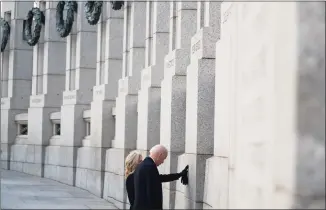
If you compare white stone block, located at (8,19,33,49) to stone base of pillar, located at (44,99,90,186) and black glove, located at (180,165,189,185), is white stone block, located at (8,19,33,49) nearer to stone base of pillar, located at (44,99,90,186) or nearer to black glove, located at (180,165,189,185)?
stone base of pillar, located at (44,99,90,186)

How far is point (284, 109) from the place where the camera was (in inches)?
123

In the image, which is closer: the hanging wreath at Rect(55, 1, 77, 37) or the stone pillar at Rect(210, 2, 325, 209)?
the stone pillar at Rect(210, 2, 325, 209)

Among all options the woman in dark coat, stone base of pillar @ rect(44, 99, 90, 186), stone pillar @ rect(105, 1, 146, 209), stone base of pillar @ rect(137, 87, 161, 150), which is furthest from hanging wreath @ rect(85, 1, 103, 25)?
the woman in dark coat

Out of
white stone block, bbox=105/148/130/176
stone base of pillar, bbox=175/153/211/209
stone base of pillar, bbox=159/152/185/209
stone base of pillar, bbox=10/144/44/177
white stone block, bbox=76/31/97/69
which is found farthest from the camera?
stone base of pillar, bbox=10/144/44/177

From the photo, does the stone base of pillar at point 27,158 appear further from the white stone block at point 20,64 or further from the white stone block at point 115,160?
the white stone block at point 115,160

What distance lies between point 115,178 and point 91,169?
263 cm

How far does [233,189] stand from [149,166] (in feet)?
13.0

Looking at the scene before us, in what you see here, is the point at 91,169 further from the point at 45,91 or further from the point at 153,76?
the point at 45,91

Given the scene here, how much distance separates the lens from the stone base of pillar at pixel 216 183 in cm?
633

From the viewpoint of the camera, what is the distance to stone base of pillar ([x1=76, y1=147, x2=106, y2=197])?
56.3 feet

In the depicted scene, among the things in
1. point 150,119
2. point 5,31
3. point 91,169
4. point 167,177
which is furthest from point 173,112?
point 5,31

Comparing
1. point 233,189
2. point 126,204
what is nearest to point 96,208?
point 126,204

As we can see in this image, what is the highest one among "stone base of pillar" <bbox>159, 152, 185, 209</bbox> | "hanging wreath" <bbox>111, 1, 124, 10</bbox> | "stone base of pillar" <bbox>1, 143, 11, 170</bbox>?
"hanging wreath" <bbox>111, 1, 124, 10</bbox>

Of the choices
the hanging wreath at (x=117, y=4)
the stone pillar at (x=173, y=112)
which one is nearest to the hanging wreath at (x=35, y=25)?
the hanging wreath at (x=117, y=4)
